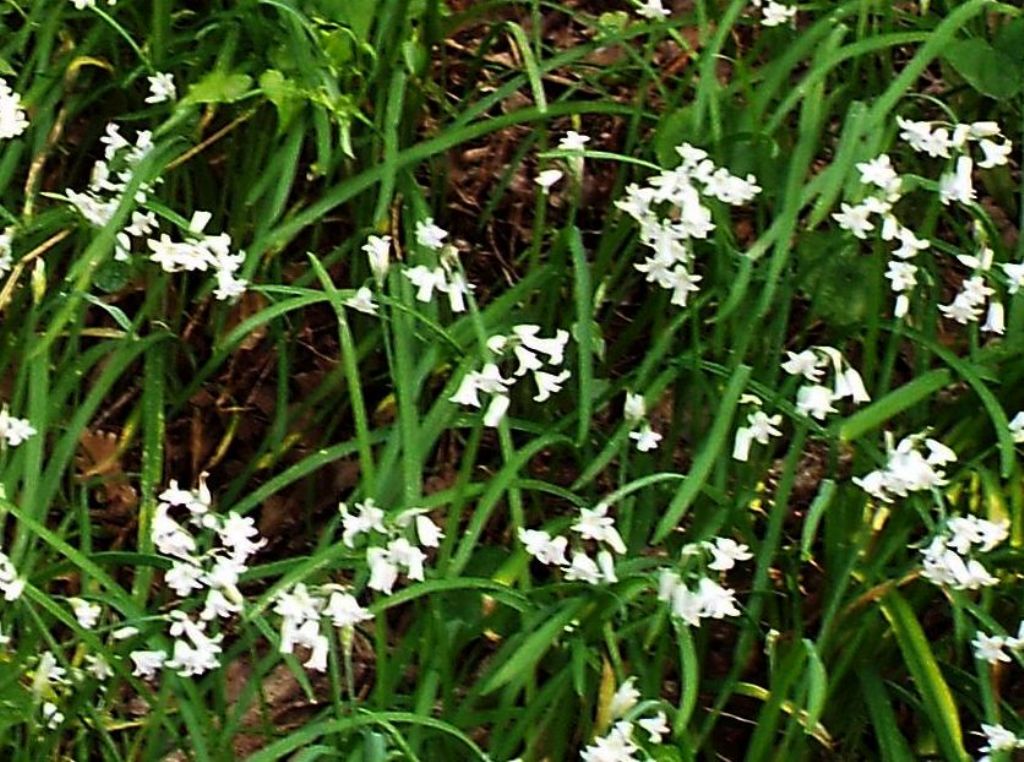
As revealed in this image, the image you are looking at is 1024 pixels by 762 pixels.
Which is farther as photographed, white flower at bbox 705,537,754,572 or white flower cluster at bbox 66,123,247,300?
white flower cluster at bbox 66,123,247,300

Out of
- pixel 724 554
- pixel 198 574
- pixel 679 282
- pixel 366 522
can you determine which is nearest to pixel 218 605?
pixel 198 574

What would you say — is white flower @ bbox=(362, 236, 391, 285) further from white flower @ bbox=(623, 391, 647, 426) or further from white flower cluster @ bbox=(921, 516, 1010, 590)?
white flower cluster @ bbox=(921, 516, 1010, 590)

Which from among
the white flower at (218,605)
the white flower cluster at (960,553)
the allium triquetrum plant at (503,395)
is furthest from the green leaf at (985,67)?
the white flower at (218,605)

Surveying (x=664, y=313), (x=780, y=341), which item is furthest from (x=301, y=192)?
(x=780, y=341)

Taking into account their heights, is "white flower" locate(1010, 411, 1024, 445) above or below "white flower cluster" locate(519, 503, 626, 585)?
above

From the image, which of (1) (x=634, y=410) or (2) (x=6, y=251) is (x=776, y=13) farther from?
(2) (x=6, y=251)

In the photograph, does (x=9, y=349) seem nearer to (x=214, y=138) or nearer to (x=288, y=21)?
(x=214, y=138)

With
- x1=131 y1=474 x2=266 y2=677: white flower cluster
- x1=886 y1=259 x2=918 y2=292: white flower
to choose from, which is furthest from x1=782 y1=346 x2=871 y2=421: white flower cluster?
x1=131 y1=474 x2=266 y2=677: white flower cluster
